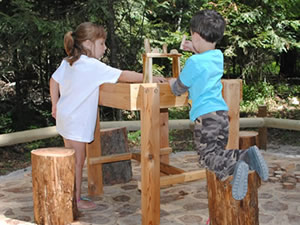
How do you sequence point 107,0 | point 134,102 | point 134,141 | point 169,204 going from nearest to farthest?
point 134,102 < point 169,204 < point 107,0 < point 134,141

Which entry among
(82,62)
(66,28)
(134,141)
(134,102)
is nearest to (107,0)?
(66,28)

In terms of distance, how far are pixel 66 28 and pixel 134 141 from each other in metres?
2.54

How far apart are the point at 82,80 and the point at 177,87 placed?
0.89 metres

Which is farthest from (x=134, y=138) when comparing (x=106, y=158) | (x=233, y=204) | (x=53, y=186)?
(x=233, y=204)

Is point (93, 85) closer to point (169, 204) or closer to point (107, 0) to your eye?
point (169, 204)

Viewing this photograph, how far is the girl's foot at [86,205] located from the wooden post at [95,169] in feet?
1.08

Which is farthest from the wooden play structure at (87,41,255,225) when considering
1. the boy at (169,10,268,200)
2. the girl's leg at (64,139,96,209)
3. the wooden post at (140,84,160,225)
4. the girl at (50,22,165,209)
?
the girl's leg at (64,139,96,209)

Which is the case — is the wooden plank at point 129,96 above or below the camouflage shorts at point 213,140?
above

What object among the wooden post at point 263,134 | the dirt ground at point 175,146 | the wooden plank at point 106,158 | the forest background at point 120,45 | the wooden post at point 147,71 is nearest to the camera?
the wooden post at point 147,71

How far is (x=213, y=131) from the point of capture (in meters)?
A: 3.02

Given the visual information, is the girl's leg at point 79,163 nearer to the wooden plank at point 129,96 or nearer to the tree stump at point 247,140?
the wooden plank at point 129,96

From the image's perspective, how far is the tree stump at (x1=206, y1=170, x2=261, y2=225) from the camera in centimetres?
289

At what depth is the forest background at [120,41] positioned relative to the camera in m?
7.28

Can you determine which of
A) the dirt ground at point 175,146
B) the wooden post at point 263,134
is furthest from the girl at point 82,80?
the wooden post at point 263,134
